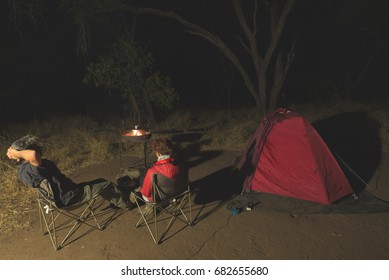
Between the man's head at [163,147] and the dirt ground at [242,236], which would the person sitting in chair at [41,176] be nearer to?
the dirt ground at [242,236]

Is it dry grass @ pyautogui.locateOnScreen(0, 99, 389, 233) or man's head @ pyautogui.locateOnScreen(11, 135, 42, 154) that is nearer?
man's head @ pyautogui.locateOnScreen(11, 135, 42, 154)

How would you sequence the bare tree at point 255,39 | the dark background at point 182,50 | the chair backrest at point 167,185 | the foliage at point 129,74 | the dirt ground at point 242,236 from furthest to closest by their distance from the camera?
the dark background at point 182,50, the foliage at point 129,74, the bare tree at point 255,39, the chair backrest at point 167,185, the dirt ground at point 242,236

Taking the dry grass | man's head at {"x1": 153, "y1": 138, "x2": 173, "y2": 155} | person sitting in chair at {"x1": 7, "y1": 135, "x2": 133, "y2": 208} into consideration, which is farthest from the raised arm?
man's head at {"x1": 153, "y1": 138, "x2": 173, "y2": 155}

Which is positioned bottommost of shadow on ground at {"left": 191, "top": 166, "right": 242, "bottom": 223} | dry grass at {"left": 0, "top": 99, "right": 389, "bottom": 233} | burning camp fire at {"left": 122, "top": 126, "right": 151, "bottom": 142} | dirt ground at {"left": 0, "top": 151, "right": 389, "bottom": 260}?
dirt ground at {"left": 0, "top": 151, "right": 389, "bottom": 260}

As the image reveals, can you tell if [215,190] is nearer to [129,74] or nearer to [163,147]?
[163,147]

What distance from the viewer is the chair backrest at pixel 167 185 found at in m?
4.14

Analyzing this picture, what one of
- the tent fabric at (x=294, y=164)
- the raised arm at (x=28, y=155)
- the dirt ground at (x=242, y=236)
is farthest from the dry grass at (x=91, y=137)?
the tent fabric at (x=294, y=164)

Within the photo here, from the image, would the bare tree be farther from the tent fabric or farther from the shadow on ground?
the tent fabric

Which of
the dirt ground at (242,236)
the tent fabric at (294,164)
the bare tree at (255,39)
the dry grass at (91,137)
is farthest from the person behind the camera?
the bare tree at (255,39)

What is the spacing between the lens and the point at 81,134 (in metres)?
9.11

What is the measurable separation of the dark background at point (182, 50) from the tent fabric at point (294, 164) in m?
7.62

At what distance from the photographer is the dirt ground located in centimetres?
397

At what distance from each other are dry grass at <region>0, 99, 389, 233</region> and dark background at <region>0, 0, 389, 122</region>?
2456 millimetres
